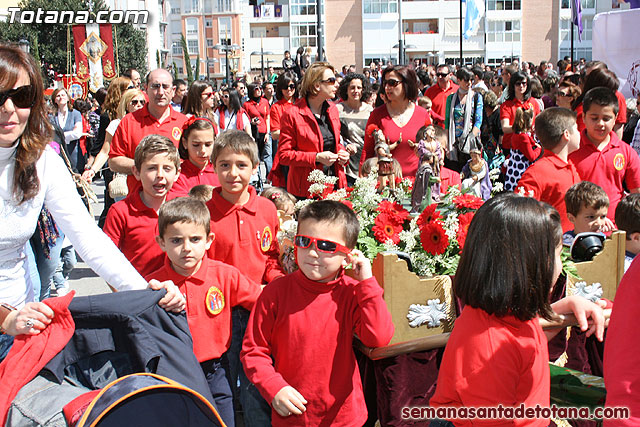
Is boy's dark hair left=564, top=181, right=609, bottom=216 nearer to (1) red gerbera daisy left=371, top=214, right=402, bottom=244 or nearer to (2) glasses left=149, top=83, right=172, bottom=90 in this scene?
(1) red gerbera daisy left=371, top=214, right=402, bottom=244

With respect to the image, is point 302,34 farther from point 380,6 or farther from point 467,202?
point 467,202

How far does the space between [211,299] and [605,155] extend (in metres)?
3.32

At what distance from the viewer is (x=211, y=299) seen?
317 cm

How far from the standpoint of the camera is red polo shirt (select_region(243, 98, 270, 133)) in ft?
41.2

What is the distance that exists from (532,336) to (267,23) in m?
79.8

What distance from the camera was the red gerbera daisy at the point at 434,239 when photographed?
119 inches

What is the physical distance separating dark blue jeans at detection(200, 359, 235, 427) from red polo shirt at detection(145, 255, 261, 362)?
79 mm

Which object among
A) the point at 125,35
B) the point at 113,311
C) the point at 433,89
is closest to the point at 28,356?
the point at 113,311

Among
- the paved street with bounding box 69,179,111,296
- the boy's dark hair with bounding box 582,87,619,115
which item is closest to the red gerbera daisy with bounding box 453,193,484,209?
the boy's dark hair with bounding box 582,87,619,115

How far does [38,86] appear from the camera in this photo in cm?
262

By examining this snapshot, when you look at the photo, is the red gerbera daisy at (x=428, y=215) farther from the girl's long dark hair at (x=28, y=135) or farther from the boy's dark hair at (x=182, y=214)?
the girl's long dark hair at (x=28, y=135)

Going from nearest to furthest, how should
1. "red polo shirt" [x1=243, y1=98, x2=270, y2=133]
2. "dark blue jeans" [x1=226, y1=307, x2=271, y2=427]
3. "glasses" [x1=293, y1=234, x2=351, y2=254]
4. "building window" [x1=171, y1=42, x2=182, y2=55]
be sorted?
1. "glasses" [x1=293, y1=234, x2=351, y2=254]
2. "dark blue jeans" [x1=226, y1=307, x2=271, y2=427]
3. "red polo shirt" [x1=243, y1=98, x2=270, y2=133]
4. "building window" [x1=171, y1=42, x2=182, y2=55]

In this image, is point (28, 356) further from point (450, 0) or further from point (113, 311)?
point (450, 0)
